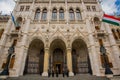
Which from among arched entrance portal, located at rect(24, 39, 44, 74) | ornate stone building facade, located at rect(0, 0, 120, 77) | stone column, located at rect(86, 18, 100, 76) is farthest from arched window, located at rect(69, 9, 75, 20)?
arched entrance portal, located at rect(24, 39, 44, 74)

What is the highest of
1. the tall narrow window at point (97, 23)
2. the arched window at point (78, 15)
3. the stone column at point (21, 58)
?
the arched window at point (78, 15)

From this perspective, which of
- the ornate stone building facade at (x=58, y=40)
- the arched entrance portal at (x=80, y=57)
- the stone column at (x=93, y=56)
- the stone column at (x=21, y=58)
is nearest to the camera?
the stone column at (x=21, y=58)

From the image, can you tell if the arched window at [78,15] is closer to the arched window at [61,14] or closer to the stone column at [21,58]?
the arched window at [61,14]

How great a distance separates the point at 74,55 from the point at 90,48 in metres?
4.06

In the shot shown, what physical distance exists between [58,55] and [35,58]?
16.2ft

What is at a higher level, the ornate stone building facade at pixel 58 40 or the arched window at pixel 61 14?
the arched window at pixel 61 14

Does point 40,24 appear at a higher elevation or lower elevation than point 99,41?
higher

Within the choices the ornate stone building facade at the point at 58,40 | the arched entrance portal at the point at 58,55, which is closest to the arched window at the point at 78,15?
the ornate stone building facade at the point at 58,40

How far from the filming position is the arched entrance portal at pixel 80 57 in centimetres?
1939

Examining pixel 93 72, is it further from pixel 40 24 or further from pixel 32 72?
pixel 40 24

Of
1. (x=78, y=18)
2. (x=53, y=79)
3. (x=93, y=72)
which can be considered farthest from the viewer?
(x=78, y=18)

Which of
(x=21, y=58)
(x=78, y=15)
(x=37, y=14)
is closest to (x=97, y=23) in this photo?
(x=78, y=15)

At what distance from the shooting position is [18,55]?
17688 mm

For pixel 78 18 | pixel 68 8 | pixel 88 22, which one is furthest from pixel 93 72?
pixel 68 8
